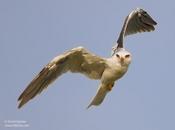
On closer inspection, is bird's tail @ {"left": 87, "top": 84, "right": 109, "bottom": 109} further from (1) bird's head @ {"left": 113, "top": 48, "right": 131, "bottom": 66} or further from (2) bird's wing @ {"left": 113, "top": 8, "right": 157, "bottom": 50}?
(2) bird's wing @ {"left": 113, "top": 8, "right": 157, "bottom": 50}

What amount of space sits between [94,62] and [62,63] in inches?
29.0

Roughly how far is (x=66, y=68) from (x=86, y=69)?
1.66 ft

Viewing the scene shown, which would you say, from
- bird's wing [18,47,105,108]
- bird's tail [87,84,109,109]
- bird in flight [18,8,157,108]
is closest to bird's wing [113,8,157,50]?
bird in flight [18,8,157,108]

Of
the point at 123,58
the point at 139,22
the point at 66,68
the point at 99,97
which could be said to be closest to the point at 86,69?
the point at 66,68

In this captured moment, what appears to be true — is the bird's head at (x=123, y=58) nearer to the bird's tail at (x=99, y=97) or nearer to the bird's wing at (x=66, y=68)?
the bird's wing at (x=66, y=68)

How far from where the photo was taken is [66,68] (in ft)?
39.7

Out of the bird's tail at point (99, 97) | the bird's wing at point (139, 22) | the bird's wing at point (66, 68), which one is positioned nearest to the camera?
the bird's wing at point (66, 68)

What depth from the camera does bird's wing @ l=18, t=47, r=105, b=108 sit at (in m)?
11.6

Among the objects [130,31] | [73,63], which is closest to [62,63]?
[73,63]

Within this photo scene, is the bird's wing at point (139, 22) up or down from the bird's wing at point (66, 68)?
up

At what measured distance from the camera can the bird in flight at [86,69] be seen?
11.6 m

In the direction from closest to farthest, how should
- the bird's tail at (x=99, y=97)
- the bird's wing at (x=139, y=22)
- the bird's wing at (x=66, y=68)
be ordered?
1. the bird's wing at (x=66, y=68)
2. the bird's tail at (x=99, y=97)
3. the bird's wing at (x=139, y=22)

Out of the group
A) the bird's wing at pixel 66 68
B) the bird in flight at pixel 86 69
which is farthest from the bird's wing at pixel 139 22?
the bird's wing at pixel 66 68

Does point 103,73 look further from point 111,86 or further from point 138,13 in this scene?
point 138,13
